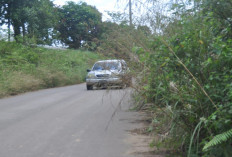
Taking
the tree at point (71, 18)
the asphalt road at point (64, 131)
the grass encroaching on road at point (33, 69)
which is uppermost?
the tree at point (71, 18)

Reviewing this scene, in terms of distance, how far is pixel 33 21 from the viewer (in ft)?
107

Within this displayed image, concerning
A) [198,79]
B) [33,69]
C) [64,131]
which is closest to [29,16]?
[33,69]

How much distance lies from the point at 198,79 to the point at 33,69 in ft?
65.8

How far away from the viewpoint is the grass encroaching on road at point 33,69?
19.4 meters

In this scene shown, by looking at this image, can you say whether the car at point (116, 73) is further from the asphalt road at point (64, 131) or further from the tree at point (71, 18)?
the tree at point (71, 18)

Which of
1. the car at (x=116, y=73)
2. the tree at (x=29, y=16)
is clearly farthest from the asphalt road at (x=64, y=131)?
the tree at (x=29, y=16)

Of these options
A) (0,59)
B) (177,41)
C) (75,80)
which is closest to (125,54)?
(177,41)

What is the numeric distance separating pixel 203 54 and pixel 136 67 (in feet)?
9.44

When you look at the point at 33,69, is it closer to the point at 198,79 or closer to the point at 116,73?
the point at 116,73

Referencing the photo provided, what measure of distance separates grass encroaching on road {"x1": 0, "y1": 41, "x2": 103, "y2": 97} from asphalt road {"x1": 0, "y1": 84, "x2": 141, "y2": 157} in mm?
4648

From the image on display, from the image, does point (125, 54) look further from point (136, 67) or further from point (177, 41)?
point (177, 41)

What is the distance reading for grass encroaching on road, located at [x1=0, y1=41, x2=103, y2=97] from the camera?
19359 millimetres

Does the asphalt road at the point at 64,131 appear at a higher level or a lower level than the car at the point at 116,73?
lower

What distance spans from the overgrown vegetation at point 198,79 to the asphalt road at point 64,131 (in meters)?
1.13
